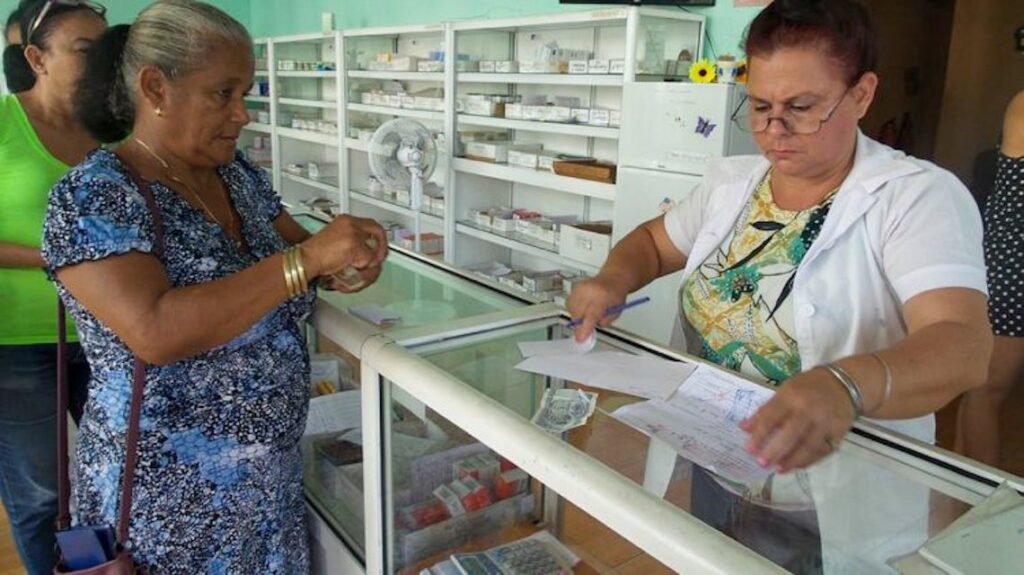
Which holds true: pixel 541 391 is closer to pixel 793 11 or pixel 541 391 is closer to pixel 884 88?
pixel 793 11

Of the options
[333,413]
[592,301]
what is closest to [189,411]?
[333,413]

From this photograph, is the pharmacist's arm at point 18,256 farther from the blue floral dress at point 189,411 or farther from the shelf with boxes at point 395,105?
the shelf with boxes at point 395,105

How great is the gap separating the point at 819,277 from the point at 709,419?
0.31 m

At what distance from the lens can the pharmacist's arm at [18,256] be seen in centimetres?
155

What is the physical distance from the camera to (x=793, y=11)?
105 centimetres

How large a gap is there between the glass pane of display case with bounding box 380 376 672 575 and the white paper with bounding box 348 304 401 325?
0.62ft

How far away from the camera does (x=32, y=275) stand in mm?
1625

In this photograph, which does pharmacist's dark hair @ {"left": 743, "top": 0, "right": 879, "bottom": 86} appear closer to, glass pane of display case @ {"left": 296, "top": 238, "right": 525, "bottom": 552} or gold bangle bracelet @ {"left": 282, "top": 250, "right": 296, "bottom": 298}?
glass pane of display case @ {"left": 296, "top": 238, "right": 525, "bottom": 552}

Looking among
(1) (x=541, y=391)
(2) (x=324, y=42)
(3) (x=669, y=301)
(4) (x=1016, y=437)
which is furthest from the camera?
(2) (x=324, y=42)

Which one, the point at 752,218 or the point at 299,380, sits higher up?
the point at 752,218

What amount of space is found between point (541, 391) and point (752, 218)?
1.62ft

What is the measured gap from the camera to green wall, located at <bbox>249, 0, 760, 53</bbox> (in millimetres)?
3400

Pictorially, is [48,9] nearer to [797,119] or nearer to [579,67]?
[797,119]

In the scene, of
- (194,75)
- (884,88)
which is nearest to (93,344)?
(194,75)
